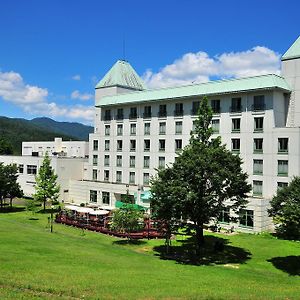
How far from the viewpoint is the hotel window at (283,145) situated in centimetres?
4900

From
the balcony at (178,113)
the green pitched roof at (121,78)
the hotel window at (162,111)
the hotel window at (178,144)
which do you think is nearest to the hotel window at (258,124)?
the balcony at (178,113)

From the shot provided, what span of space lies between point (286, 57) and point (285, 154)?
1296 centimetres

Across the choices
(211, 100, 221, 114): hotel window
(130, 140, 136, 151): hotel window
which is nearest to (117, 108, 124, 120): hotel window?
(130, 140, 136, 151): hotel window

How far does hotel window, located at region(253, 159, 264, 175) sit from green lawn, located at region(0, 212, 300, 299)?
28.4ft

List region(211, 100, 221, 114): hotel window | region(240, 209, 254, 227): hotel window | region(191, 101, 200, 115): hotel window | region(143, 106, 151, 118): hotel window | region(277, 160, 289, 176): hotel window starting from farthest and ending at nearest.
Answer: region(143, 106, 151, 118): hotel window < region(191, 101, 200, 115): hotel window < region(211, 100, 221, 114): hotel window < region(277, 160, 289, 176): hotel window < region(240, 209, 254, 227): hotel window

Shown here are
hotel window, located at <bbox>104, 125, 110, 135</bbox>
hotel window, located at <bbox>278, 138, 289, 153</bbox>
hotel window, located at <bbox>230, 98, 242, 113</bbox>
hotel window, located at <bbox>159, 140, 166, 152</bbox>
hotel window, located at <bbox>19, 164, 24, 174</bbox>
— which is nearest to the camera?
hotel window, located at <bbox>278, 138, 289, 153</bbox>

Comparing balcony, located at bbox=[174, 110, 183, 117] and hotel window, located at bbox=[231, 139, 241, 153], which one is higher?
balcony, located at bbox=[174, 110, 183, 117]

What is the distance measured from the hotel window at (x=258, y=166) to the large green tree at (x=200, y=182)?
14.5m

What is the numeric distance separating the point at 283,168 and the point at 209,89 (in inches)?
584

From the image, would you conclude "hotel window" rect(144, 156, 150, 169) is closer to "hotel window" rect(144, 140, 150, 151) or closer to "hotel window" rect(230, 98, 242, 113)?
"hotel window" rect(144, 140, 150, 151)

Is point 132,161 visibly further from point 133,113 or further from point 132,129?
point 133,113

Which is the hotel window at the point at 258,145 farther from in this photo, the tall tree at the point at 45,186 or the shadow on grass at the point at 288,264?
the tall tree at the point at 45,186

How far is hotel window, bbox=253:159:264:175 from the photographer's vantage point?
2016 inches

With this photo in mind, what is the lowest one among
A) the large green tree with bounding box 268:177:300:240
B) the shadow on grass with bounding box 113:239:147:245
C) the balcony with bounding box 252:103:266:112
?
the shadow on grass with bounding box 113:239:147:245
